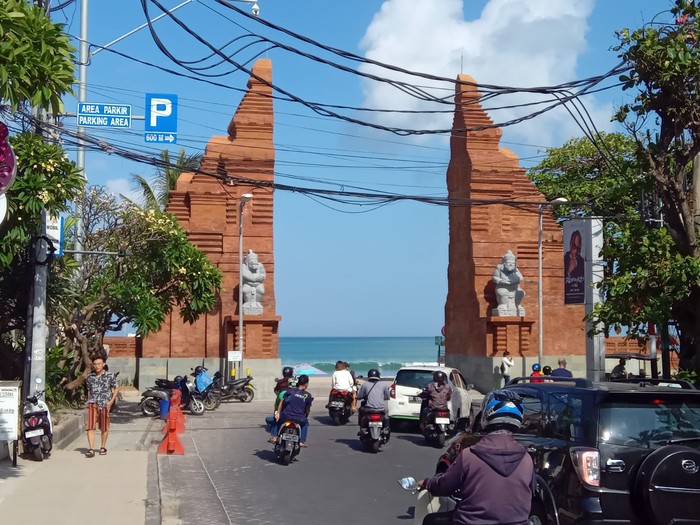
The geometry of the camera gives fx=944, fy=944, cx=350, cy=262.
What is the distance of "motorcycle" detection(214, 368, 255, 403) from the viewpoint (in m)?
30.9

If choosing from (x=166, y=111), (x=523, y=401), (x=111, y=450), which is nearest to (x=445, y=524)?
(x=523, y=401)

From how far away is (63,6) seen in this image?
1641 centimetres

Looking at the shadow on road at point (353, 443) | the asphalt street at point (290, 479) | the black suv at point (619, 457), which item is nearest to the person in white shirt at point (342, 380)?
the asphalt street at point (290, 479)

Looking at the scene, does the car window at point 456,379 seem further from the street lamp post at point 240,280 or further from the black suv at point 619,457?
the black suv at point 619,457

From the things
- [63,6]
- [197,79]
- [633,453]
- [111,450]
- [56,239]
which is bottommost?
[111,450]

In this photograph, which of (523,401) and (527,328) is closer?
(523,401)

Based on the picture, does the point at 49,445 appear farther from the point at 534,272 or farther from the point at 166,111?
the point at 534,272

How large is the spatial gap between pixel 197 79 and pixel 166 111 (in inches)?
168

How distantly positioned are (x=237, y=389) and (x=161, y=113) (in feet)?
46.0

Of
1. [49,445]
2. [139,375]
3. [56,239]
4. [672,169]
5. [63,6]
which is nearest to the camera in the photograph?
[672,169]

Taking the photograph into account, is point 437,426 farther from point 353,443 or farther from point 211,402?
point 211,402

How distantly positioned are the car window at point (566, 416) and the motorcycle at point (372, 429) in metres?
8.80

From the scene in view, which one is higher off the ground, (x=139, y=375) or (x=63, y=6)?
(x=63, y=6)

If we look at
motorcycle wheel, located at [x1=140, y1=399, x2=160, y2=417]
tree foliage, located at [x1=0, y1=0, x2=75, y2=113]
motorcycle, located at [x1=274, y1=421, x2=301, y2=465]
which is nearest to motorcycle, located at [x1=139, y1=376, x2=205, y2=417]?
motorcycle wheel, located at [x1=140, y1=399, x2=160, y2=417]
